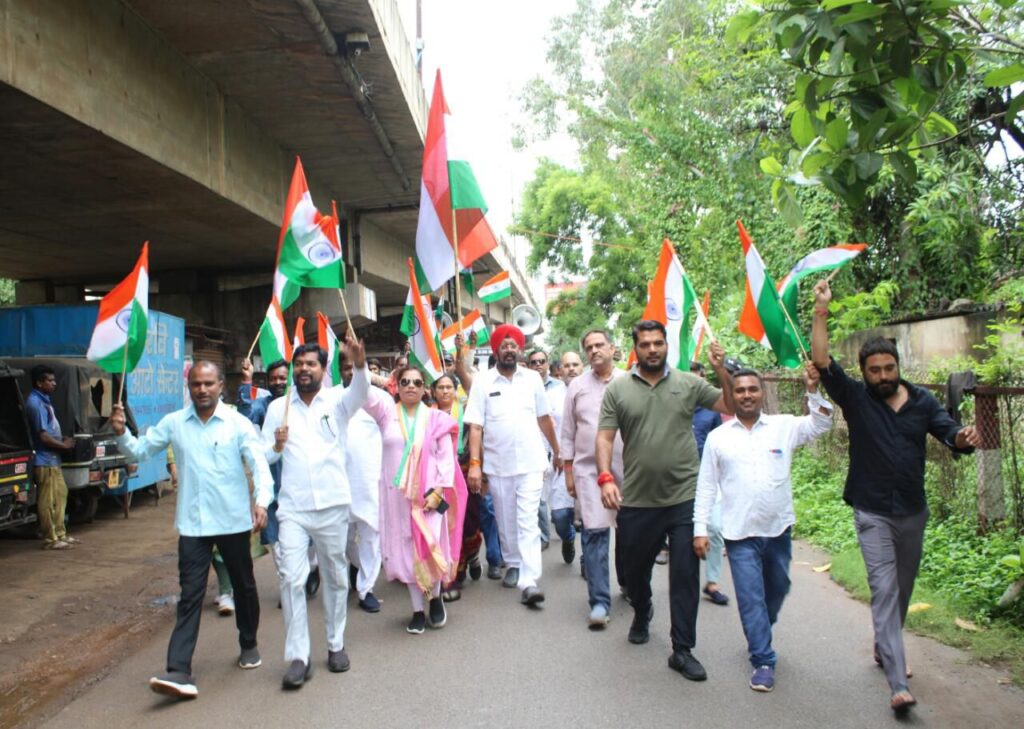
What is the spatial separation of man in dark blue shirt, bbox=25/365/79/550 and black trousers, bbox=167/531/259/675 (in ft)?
17.3

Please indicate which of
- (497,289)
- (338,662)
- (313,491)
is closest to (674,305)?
(313,491)

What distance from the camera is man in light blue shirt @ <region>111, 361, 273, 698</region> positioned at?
4.75 m

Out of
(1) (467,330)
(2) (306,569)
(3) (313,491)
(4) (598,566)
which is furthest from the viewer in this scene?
(1) (467,330)

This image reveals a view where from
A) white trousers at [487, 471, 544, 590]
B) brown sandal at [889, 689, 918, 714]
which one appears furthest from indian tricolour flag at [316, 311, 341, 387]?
brown sandal at [889, 689, 918, 714]

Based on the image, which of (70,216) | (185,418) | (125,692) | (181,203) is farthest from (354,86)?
(125,692)

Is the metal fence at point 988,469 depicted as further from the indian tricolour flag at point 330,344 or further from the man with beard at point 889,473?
→ the indian tricolour flag at point 330,344

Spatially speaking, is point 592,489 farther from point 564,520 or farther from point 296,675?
point 296,675

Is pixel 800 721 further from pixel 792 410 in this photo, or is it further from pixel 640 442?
pixel 792 410

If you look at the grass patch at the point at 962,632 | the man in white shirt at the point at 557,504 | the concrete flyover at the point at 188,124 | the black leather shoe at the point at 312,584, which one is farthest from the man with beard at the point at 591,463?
the concrete flyover at the point at 188,124

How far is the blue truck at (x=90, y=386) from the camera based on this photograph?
422 inches

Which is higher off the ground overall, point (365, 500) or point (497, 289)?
point (497, 289)

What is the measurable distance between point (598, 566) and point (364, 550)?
1.74 meters

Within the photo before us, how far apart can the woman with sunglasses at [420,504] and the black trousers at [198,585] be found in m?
1.15

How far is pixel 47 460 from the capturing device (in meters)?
9.39
